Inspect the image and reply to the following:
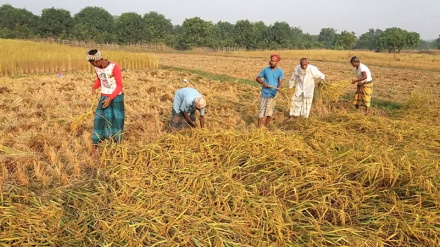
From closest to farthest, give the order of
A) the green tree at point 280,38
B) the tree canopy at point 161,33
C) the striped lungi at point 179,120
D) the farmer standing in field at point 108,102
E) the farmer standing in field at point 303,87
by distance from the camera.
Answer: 1. the farmer standing in field at point 108,102
2. the striped lungi at point 179,120
3. the farmer standing in field at point 303,87
4. the tree canopy at point 161,33
5. the green tree at point 280,38

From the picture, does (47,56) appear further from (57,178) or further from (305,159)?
(305,159)

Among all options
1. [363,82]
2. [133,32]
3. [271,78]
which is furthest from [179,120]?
[133,32]

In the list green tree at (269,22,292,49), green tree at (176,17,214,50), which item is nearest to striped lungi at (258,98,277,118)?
green tree at (176,17,214,50)

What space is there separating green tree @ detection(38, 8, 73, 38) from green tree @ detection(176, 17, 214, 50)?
677 inches

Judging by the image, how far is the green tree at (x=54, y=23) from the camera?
4712 cm

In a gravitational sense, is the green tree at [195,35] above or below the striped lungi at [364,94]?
above

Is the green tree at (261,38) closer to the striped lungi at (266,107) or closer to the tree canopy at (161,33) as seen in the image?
the tree canopy at (161,33)

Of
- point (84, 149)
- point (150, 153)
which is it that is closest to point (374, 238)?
point (150, 153)

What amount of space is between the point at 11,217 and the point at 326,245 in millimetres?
2358

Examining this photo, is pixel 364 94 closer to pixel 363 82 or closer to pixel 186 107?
pixel 363 82

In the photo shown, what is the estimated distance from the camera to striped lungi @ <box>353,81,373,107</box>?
6.32 m

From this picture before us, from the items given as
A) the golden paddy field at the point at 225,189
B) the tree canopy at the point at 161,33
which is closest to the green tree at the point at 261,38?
the tree canopy at the point at 161,33

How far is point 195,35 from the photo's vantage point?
148 ft

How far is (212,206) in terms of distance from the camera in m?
2.64
